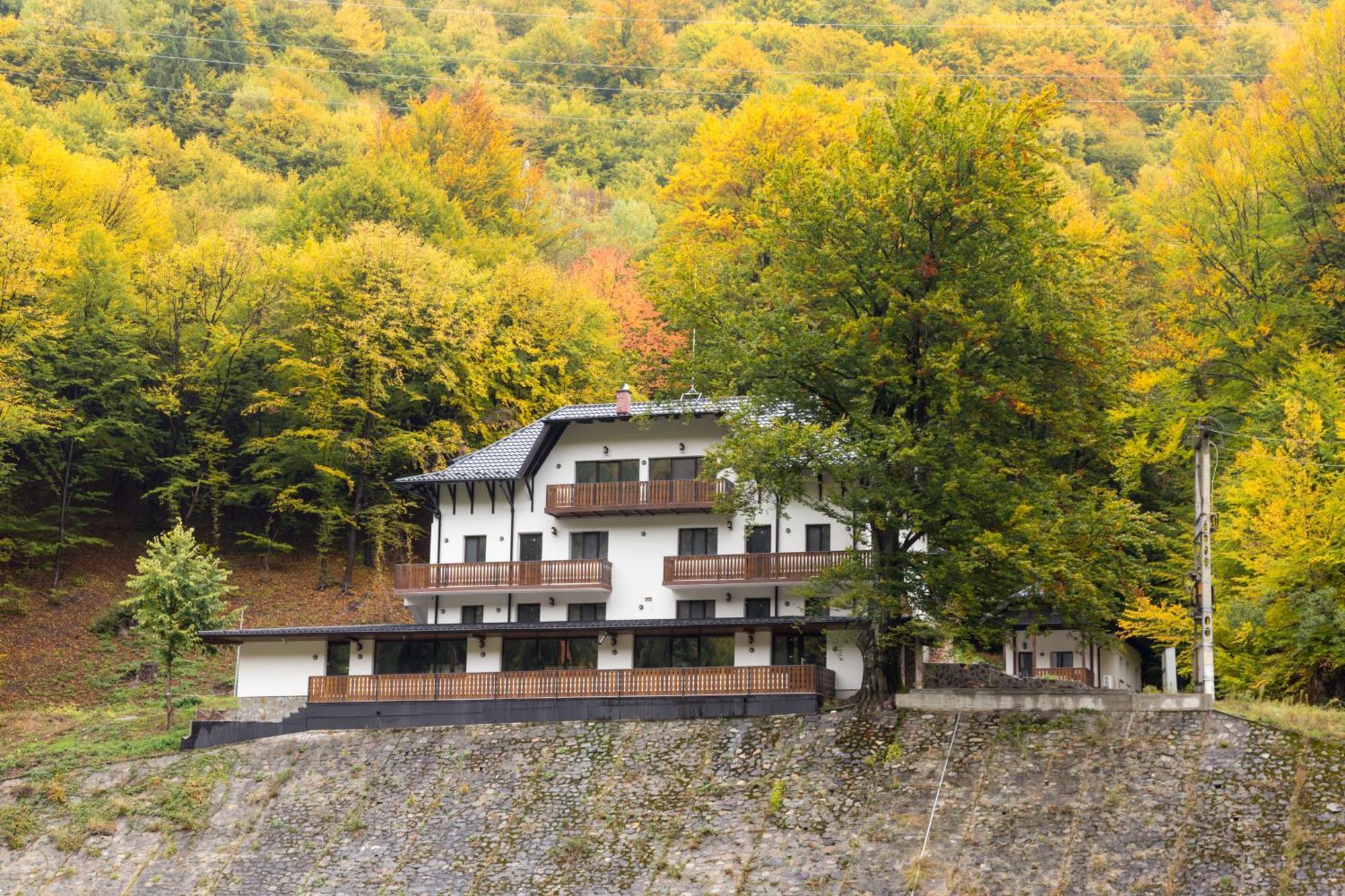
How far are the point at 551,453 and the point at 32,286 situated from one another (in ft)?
76.7

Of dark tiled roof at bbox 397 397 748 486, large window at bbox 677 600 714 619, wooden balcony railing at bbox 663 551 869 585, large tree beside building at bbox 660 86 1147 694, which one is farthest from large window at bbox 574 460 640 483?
large tree beside building at bbox 660 86 1147 694

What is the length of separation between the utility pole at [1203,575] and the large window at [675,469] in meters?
17.7

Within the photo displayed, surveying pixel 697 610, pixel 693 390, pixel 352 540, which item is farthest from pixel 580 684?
pixel 352 540

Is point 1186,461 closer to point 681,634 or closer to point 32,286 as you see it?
point 681,634

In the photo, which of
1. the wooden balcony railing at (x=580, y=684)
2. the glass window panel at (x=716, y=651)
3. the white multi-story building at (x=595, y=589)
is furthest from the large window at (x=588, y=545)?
the wooden balcony railing at (x=580, y=684)

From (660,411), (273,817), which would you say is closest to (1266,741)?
(660,411)

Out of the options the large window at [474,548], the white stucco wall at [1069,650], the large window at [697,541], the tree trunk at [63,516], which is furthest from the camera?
the tree trunk at [63,516]

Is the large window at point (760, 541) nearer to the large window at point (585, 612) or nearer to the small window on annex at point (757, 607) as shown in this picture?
the small window on annex at point (757, 607)

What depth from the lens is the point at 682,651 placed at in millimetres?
47312

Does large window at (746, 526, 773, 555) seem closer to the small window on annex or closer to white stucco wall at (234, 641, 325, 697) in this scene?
the small window on annex

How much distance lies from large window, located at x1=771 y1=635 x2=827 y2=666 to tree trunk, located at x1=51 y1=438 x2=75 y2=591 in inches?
1237

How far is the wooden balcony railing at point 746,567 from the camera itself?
156ft

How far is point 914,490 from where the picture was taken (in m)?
40.4

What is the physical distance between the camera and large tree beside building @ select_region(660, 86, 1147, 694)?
39.2 m
